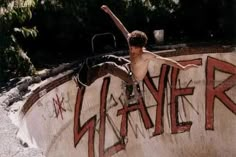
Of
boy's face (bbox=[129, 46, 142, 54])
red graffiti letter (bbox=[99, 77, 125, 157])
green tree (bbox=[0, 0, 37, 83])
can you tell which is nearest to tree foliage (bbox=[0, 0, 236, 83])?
green tree (bbox=[0, 0, 37, 83])

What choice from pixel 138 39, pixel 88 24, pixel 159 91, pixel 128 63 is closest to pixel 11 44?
pixel 128 63

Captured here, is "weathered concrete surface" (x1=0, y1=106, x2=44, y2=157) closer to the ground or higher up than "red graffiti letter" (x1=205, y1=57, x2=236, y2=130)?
higher up

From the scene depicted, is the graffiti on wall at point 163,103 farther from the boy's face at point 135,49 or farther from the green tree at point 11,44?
the boy's face at point 135,49

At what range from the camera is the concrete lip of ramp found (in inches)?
642

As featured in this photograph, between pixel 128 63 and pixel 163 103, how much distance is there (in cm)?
844

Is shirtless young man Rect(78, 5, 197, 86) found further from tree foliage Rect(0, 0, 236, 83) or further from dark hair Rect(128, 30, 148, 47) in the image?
tree foliage Rect(0, 0, 236, 83)

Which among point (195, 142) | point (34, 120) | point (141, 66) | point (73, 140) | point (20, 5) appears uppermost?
point (20, 5)

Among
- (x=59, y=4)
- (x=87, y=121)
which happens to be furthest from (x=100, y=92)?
(x=59, y=4)

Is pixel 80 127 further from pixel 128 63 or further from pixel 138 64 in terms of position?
pixel 138 64

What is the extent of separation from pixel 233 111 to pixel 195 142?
5.57 ft

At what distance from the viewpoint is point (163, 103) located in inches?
760

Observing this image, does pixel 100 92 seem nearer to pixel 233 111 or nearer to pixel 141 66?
pixel 233 111

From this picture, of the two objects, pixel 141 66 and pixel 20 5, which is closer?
pixel 141 66

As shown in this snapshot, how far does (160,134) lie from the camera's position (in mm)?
19578
